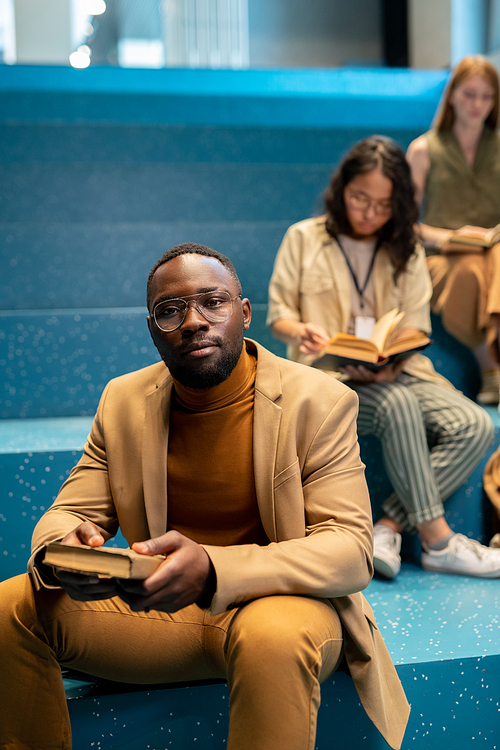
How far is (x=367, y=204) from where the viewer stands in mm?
1946

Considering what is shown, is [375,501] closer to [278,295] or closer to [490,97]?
[278,295]

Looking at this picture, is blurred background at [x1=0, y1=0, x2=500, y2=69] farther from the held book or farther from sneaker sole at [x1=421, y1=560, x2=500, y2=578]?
the held book

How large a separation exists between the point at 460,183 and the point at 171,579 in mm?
1998

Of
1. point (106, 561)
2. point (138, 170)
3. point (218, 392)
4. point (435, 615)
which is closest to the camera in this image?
point (106, 561)

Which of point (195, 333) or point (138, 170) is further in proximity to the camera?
point (138, 170)

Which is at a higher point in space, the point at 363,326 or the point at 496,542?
the point at 363,326

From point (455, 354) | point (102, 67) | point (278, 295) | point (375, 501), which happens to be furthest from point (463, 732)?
point (102, 67)

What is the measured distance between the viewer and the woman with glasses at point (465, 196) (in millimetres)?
2287

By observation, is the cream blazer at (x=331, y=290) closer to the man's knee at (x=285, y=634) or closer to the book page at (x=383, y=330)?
the book page at (x=383, y=330)

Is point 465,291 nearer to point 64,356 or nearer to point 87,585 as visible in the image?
point 64,356

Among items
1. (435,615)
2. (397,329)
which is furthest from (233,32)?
(435,615)

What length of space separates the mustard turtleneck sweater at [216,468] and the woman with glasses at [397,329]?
66 centimetres

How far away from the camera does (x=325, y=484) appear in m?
1.06

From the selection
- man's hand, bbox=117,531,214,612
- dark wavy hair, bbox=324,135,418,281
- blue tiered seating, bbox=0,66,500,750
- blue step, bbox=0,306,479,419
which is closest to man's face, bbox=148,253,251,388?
man's hand, bbox=117,531,214,612
